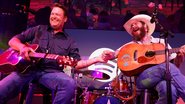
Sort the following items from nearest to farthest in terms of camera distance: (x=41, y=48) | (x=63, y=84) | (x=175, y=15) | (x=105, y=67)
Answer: (x=63, y=84) < (x=41, y=48) < (x=105, y=67) < (x=175, y=15)

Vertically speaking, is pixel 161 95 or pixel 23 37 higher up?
pixel 23 37

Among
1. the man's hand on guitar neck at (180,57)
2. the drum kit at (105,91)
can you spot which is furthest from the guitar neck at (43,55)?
the man's hand on guitar neck at (180,57)

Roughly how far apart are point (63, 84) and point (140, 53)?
1160 mm

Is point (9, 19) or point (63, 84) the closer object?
point (63, 84)

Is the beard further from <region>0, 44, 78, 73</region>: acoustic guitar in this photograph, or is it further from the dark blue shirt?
<region>0, 44, 78, 73</region>: acoustic guitar

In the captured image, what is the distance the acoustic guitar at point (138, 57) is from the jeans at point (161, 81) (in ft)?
0.31

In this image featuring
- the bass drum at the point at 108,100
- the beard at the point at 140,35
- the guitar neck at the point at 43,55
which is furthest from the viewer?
the beard at the point at 140,35

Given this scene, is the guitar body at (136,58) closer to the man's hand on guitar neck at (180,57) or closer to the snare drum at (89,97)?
the man's hand on guitar neck at (180,57)

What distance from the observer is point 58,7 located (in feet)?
14.5

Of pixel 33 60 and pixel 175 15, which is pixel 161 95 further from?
pixel 175 15

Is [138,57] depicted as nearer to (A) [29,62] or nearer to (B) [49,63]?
(B) [49,63]

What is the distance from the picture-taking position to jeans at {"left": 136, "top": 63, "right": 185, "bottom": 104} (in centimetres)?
381

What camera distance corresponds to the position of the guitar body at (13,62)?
12.9ft

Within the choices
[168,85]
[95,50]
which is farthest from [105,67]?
[168,85]
